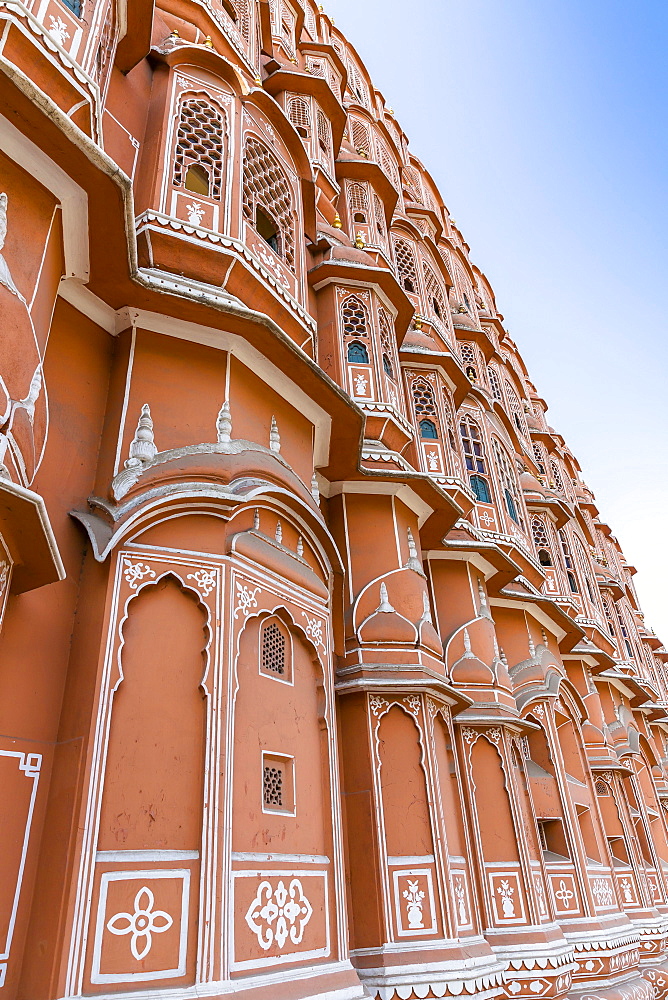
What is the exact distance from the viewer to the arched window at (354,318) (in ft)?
36.5

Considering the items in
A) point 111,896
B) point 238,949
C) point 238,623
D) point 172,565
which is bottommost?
point 238,949

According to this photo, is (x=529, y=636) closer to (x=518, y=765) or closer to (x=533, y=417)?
(x=518, y=765)

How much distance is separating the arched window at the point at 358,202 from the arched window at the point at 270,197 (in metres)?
4.49

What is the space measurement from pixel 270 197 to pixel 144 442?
4513 millimetres

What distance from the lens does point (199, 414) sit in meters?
6.66

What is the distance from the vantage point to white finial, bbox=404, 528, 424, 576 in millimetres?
9500

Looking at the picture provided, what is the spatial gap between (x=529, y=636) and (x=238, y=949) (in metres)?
9.58

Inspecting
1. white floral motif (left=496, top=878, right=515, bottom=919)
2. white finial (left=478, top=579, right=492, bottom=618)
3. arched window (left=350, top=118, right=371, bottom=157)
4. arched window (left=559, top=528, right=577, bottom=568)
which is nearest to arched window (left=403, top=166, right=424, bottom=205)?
arched window (left=350, top=118, right=371, bottom=157)

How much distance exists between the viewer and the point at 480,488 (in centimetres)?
1427

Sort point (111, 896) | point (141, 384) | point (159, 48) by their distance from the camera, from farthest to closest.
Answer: point (159, 48) < point (141, 384) < point (111, 896)

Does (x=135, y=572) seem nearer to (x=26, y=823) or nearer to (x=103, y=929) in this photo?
(x=26, y=823)

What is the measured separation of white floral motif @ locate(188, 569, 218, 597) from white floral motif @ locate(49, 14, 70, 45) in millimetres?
4294

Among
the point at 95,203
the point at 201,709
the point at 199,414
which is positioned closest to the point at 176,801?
the point at 201,709

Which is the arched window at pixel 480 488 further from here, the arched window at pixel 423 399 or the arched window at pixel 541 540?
the arched window at pixel 541 540
